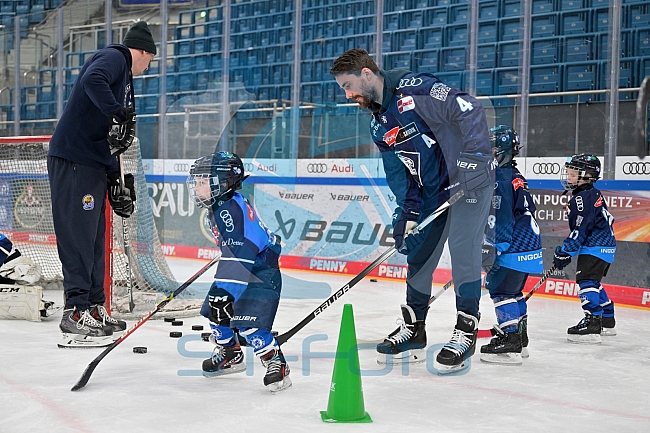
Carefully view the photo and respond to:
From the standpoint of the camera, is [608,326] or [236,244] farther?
[608,326]

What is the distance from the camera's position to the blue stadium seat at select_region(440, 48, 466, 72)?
19.5ft

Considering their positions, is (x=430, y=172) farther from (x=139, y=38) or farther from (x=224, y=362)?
(x=139, y=38)

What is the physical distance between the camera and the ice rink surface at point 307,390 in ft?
6.78

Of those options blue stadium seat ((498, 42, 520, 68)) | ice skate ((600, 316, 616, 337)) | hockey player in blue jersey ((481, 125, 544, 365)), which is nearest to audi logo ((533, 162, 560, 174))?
blue stadium seat ((498, 42, 520, 68))

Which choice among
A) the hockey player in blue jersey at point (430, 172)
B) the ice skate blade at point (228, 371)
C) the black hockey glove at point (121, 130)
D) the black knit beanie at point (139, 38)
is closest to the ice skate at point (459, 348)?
the hockey player in blue jersey at point (430, 172)

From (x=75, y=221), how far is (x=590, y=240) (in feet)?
8.13

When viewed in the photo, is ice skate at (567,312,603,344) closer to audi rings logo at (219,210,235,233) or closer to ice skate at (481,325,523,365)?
Result: ice skate at (481,325,523,365)

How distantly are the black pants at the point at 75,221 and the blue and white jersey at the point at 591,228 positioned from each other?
2273mm

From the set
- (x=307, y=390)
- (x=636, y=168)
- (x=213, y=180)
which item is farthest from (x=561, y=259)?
(x=213, y=180)

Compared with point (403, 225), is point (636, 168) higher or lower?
higher

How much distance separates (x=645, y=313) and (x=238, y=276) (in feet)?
10.2

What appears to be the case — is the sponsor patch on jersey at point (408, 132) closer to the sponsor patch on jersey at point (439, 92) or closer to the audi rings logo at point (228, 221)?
the sponsor patch on jersey at point (439, 92)

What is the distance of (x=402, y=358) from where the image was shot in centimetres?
296

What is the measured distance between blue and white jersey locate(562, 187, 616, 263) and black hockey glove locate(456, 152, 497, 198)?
1129mm
